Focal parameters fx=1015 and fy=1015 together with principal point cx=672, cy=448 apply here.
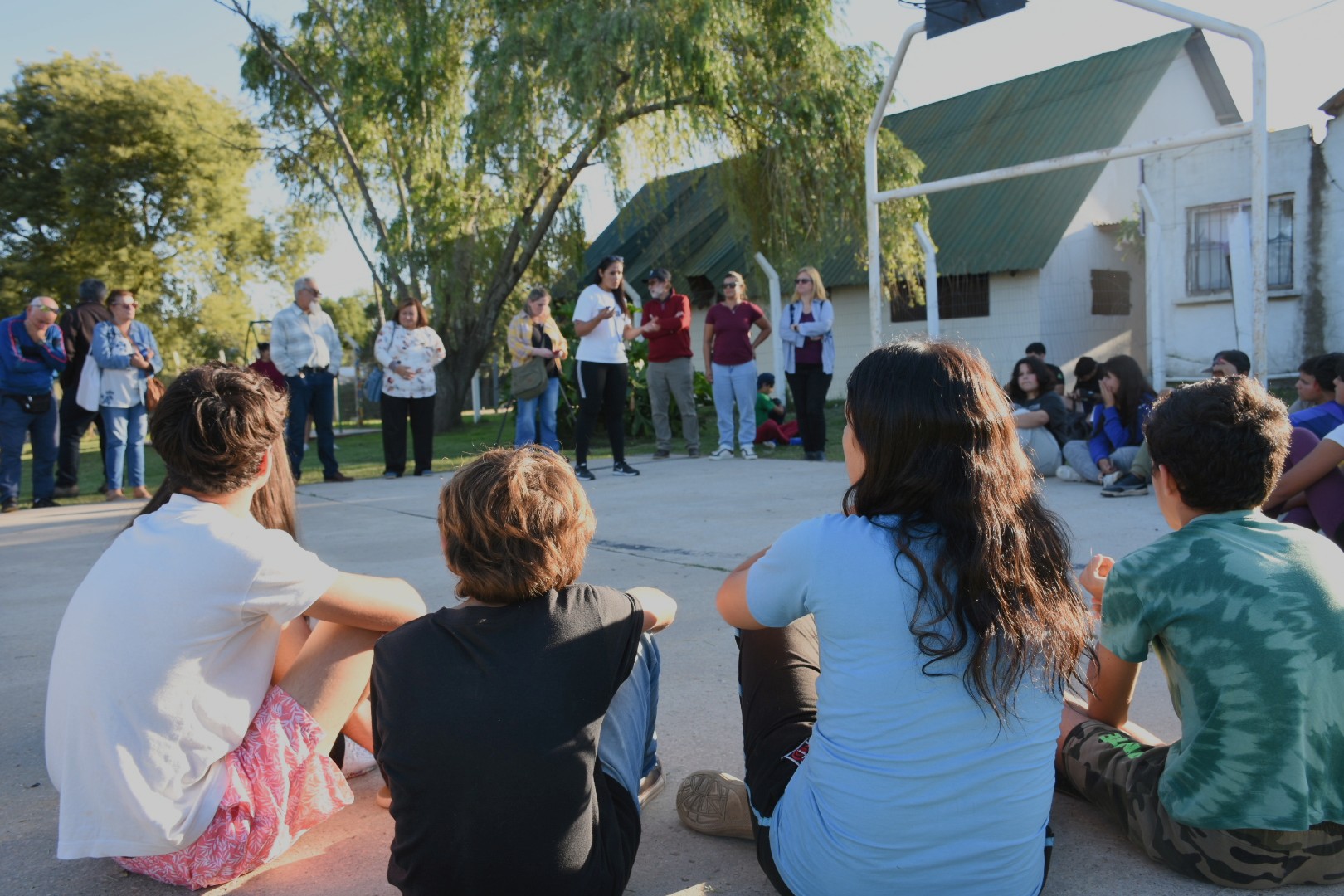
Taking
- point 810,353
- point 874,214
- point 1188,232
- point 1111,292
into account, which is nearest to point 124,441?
point 810,353

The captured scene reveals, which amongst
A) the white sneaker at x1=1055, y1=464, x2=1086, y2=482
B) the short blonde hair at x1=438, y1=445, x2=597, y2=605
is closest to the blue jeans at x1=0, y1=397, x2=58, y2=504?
the short blonde hair at x1=438, y1=445, x2=597, y2=605

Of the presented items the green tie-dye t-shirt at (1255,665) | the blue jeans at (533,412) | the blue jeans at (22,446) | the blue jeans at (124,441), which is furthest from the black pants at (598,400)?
the green tie-dye t-shirt at (1255,665)

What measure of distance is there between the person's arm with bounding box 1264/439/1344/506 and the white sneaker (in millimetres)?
3467

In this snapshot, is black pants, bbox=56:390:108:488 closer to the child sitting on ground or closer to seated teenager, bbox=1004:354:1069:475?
the child sitting on ground

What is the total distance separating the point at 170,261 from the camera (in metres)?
28.0

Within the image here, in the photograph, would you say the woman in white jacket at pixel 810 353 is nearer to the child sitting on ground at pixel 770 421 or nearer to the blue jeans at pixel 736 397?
the blue jeans at pixel 736 397

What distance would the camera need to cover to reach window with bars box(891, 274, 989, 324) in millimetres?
18641

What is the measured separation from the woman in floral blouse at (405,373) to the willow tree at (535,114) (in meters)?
5.05

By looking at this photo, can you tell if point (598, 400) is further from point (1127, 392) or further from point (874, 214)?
point (1127, 392)

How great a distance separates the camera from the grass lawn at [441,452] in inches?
397

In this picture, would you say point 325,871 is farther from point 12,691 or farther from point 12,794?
point 12,691

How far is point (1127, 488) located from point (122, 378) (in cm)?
770

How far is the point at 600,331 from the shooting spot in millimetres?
9203

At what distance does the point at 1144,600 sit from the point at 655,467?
25.2 ft
